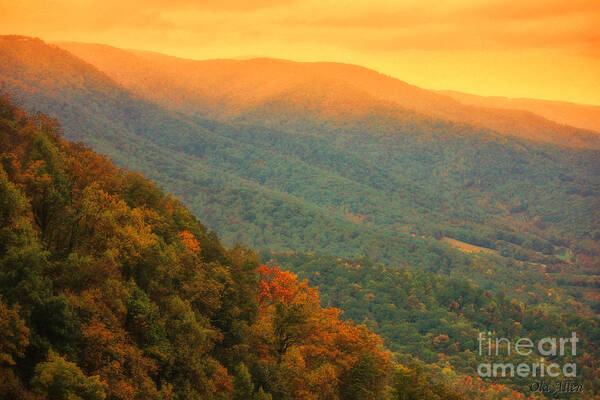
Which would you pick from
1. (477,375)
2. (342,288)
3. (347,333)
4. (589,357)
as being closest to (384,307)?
(342,288)

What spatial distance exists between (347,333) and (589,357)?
108906 mm

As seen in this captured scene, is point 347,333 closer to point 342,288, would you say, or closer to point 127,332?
point 127,332

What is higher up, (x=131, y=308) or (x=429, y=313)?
(x=131, y=308)

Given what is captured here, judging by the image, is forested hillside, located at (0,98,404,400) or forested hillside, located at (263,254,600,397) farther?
forested hillside, located at (263,254,600,397)

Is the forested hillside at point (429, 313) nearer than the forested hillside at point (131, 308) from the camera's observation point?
No

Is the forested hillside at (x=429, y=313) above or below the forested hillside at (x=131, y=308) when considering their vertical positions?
below

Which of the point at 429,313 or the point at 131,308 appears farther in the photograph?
the point at 429,313

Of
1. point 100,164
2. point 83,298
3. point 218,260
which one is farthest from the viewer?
point 100,164

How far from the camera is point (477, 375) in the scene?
330 feet

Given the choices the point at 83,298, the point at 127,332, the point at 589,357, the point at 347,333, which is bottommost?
the point at 589,357

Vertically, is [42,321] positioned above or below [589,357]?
above

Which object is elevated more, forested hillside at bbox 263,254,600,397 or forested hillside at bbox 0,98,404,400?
forested hillside at bbox 0,98,404,400

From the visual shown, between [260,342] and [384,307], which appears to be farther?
[384,307]

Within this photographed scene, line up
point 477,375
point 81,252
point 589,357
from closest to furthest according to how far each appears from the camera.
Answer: point 81,252 → point 477,375 → point 589,357
